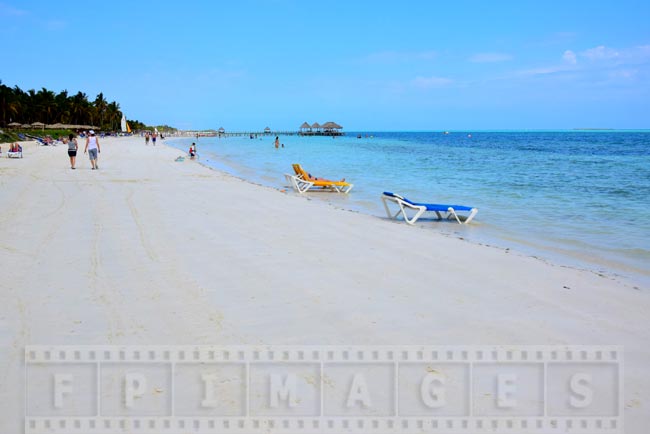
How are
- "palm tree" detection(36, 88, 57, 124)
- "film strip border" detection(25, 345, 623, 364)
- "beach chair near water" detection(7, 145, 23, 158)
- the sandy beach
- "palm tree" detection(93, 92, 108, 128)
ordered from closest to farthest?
"film strip border" detection(25, 345, 623, 364), the sandy beach, "beach chair near water" detection(7, 145, 23, 158), "palm tree" detection(36, 88, 57, 124), "palm tree" detection(93, 92, 108, 128)

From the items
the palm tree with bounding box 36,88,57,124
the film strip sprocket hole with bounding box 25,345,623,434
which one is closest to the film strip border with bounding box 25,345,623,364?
the film strip sprocket hole with bounding box 25,345,623,434

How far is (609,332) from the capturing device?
13.4ft

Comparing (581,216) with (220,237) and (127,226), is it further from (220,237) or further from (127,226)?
(127,226)

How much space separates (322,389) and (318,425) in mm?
313

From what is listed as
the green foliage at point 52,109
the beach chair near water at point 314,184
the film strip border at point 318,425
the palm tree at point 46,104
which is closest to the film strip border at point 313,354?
the film strip border at point 318,425

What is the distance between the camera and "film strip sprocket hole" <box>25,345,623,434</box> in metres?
2.72

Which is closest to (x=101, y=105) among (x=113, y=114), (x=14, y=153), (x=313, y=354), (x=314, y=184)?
(x=113, y=114)

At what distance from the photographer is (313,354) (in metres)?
3.50

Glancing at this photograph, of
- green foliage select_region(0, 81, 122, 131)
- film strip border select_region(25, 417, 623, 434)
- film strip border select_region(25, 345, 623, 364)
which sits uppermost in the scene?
green foliage select_region(0, 81, 122, 131)

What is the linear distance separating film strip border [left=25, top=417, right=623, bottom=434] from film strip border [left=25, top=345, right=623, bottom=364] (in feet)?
2.12

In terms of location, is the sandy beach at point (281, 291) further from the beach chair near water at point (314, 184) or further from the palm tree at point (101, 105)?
the palm tree at point (101, 105)

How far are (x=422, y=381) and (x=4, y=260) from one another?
4.61 m

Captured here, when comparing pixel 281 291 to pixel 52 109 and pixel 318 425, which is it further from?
pixel 52 109

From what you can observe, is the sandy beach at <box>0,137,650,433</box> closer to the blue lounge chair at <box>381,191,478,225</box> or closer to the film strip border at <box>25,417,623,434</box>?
the film strip border at <box>25,417,623,434</box>
